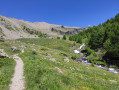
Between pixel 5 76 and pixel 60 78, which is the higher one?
pixel 5 76

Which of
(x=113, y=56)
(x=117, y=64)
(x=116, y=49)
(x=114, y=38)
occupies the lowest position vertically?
(x=117, y=64)

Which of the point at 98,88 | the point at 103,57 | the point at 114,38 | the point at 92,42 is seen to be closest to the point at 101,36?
the point at 92,42

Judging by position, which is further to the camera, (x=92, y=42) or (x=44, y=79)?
(x=92, y=42)

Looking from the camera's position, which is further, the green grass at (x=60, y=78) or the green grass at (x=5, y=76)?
the green grass at (x=60, y=78)

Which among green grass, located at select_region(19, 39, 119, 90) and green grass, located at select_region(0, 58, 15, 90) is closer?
green grass, located at select_region(0, 58, 15, 90)

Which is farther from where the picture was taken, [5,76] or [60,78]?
[60,78]

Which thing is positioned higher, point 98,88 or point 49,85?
point 49,85

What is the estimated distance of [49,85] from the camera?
23.8 feet

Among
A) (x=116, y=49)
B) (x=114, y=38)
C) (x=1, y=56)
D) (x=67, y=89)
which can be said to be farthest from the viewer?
(x=114, y=38)

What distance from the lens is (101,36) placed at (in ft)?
204

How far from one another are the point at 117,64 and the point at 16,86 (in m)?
38.5

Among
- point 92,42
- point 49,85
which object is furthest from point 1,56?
point 92,42

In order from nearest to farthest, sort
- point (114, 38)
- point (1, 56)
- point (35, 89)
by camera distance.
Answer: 1. point (35, 89)
2. point (1, 56)
3. point (114, 38)

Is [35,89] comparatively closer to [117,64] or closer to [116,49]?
[117,64]
